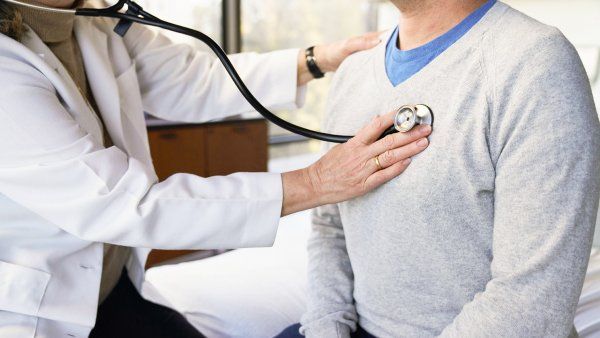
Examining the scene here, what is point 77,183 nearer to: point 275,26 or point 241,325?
point 241,325

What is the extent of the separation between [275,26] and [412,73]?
3.16 m

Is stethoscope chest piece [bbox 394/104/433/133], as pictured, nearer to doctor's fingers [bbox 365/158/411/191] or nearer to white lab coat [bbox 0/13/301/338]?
doctor's fingers [bbox 365/158/411/191]

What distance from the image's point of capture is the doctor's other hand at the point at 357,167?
94 centimetres

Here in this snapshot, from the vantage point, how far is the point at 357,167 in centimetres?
99

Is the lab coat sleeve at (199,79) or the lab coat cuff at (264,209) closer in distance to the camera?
the lab coat cuff at (264,209)

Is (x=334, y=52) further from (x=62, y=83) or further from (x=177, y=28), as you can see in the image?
(x=62, y=83)

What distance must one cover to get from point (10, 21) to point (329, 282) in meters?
0.84

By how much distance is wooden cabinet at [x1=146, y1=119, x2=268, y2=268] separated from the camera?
2.95 metres

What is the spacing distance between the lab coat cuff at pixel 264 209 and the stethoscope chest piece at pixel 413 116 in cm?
27

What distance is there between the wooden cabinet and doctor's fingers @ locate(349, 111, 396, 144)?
210 cm

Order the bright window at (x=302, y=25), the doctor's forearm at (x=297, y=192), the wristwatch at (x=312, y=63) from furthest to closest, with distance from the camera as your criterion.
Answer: the bright window at (x=302, y=25) → the wristwatch at (x=312, y=63) → the doctor's forearm at (x=297, y=192)

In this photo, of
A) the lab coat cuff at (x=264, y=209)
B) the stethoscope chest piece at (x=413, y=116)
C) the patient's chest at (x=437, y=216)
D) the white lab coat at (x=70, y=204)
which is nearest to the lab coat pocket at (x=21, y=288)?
the white lab coat at (x=70, y=204)

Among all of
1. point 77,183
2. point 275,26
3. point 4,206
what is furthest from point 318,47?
point 275,26

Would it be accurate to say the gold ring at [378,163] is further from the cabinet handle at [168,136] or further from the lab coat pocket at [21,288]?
the cabinet handle at [168,136]
